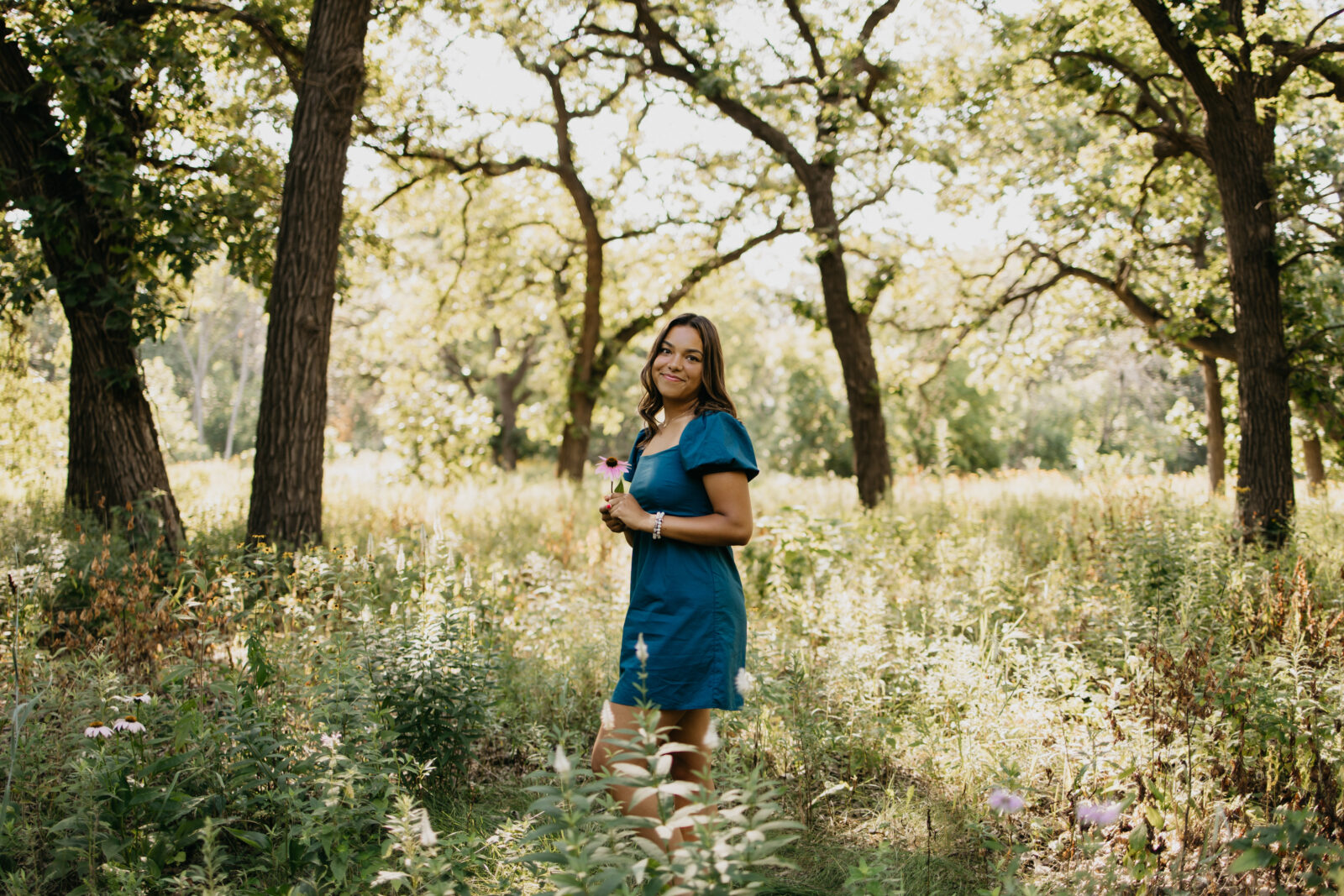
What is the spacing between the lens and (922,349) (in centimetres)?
1506

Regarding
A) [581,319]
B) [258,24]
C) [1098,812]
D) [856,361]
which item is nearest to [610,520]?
[1098,812]

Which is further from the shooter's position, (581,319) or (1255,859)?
(581,319)

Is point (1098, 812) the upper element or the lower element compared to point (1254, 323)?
lower

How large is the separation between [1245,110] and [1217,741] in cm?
694

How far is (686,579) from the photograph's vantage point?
2949 millimetres

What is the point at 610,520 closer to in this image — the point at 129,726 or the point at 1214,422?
the point at 129,726

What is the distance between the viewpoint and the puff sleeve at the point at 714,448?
2.98 metres

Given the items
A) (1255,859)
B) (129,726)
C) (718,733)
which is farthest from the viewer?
(718,733)

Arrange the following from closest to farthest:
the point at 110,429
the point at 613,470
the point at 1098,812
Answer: the point at 1098,812, the point at 613,470, the point at 110,429

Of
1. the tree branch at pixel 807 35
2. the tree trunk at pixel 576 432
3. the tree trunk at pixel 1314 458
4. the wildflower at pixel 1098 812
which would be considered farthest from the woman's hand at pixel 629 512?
the tree trunk at pixel 1314 458

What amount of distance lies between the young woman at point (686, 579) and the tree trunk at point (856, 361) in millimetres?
8621

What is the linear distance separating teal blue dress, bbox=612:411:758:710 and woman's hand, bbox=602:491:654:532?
0.05m

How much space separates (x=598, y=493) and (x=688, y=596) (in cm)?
1118

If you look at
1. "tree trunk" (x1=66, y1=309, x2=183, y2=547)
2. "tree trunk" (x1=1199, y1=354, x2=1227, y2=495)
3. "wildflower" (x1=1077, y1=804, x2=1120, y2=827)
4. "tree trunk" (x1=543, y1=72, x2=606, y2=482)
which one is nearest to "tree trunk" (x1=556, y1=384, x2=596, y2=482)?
"tree trunk" (x1=543, y1=72, x2=606, y2=482)
